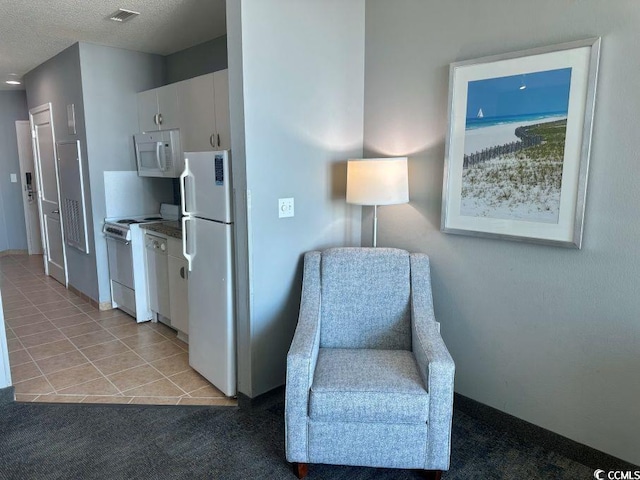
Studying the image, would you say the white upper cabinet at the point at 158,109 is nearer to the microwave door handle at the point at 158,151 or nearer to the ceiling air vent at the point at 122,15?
the microwave door handle at the point at 158,151

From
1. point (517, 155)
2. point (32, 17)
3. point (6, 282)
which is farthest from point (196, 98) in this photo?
point (6, 282)

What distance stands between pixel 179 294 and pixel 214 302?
0.89 m

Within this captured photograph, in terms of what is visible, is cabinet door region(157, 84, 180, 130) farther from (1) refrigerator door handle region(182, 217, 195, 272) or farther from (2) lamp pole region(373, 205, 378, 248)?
(2) lamp pole region(373, 205, 378, 248)

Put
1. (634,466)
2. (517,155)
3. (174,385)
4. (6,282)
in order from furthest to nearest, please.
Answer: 1. (6,282)
2. (174,385)
3. (517,155)
4. (634,466)

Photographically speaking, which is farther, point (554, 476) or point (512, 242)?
point (512, 242)

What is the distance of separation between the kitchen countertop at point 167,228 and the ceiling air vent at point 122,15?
1.59 m

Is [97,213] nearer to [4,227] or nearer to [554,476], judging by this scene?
[4,227]

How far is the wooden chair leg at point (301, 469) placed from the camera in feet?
6.39

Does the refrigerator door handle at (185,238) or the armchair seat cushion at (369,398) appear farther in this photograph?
the refrigerator door handle at (185,238)

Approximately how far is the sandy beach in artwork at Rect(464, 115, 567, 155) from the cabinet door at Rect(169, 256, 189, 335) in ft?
Answer: 7.09

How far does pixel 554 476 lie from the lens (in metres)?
1.97

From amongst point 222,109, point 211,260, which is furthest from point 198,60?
point 211,260

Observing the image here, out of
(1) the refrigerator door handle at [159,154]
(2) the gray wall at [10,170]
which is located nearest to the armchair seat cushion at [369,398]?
(1) the refrigerator door handle at [159,154]

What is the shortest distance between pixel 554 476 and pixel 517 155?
1.50m
